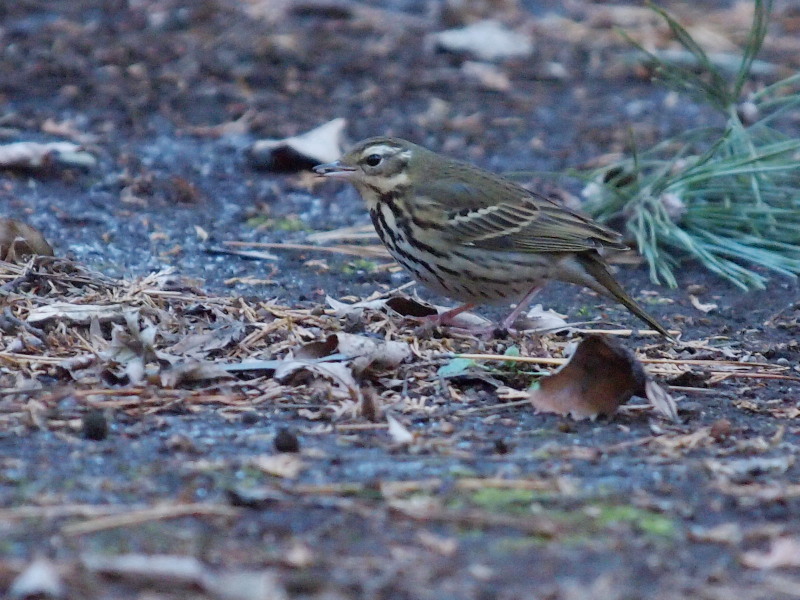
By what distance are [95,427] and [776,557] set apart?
81.8 inches

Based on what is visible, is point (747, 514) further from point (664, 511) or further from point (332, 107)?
point (332, 107)

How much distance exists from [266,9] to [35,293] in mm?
6397

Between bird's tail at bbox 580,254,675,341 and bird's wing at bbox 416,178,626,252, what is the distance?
0.29 feet

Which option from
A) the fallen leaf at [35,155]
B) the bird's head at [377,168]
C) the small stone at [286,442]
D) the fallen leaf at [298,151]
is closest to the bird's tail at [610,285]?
the bird's head at [377,168]

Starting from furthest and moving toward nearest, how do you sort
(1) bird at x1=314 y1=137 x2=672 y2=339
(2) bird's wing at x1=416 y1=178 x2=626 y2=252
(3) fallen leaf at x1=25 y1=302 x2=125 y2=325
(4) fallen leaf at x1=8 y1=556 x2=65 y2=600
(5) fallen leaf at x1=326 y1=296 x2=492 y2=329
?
(2) bird's wing at x1=416 y1=178 x2=626 y2=252, (1) bird at x1=314 y1=137 x2=672 y2=339, (5) fallen leaf at x1=326 y1=296 x2=492 y2=329, (3) fallen leaf at x1=25 y1=302 x2=125 y2=325, (4) fallen leaf at x1=8 y1=556 x2=65 y2=600

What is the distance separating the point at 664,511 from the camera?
3619 millimetres

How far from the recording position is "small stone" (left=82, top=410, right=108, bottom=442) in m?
4.05

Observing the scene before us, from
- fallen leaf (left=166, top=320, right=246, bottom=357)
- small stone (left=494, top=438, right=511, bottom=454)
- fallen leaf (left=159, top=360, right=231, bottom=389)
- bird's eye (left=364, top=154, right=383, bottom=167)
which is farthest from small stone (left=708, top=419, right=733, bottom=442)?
bird's eye (left=364, top=154, right=383, bottom=167)

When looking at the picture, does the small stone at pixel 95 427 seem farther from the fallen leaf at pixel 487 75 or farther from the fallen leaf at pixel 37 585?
the fallen leaf at pixel 487 75

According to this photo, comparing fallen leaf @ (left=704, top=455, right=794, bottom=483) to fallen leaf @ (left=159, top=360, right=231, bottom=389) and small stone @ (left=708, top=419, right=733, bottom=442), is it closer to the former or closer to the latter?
small stone @ (left=708, top=419, right=733, bottom=442)

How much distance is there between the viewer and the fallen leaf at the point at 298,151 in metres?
8.56

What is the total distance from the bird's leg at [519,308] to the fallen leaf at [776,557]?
8.55ft

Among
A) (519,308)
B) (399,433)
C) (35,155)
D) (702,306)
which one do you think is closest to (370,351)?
(399,433)

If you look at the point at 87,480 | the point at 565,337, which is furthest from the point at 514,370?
the point at 87,480
